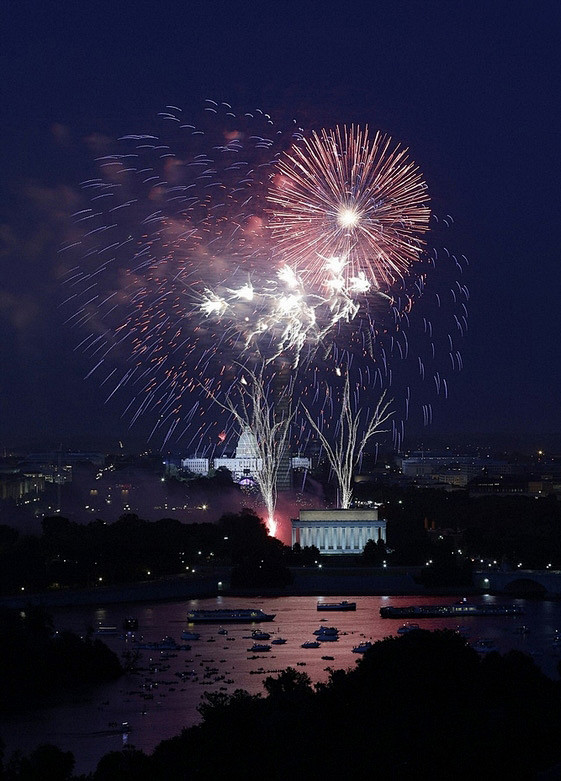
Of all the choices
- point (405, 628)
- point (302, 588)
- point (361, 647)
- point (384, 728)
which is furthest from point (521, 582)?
point (384, 728)

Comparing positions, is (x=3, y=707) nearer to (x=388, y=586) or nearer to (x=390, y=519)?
(x=388, y=586)

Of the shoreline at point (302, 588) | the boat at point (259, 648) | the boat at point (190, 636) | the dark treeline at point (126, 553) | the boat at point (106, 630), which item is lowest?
the boat at point (259, 648)

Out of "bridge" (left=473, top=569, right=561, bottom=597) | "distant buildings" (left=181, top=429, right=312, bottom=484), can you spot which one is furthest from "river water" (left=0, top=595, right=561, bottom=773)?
"distant buildings" (left=181, top=429, right=312, bottom=484)

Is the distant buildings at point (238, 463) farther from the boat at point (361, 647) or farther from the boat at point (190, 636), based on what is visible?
the boat at point (361, 647)

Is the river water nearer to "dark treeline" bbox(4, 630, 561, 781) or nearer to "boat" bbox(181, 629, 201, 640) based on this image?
"boat" bbox(181, 629, 201, 640)

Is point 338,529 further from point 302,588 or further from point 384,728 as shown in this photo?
point 384,728

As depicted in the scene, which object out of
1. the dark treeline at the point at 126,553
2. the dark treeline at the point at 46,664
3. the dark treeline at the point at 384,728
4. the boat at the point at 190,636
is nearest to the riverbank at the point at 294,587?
the dark treeline at the point at 126,553
